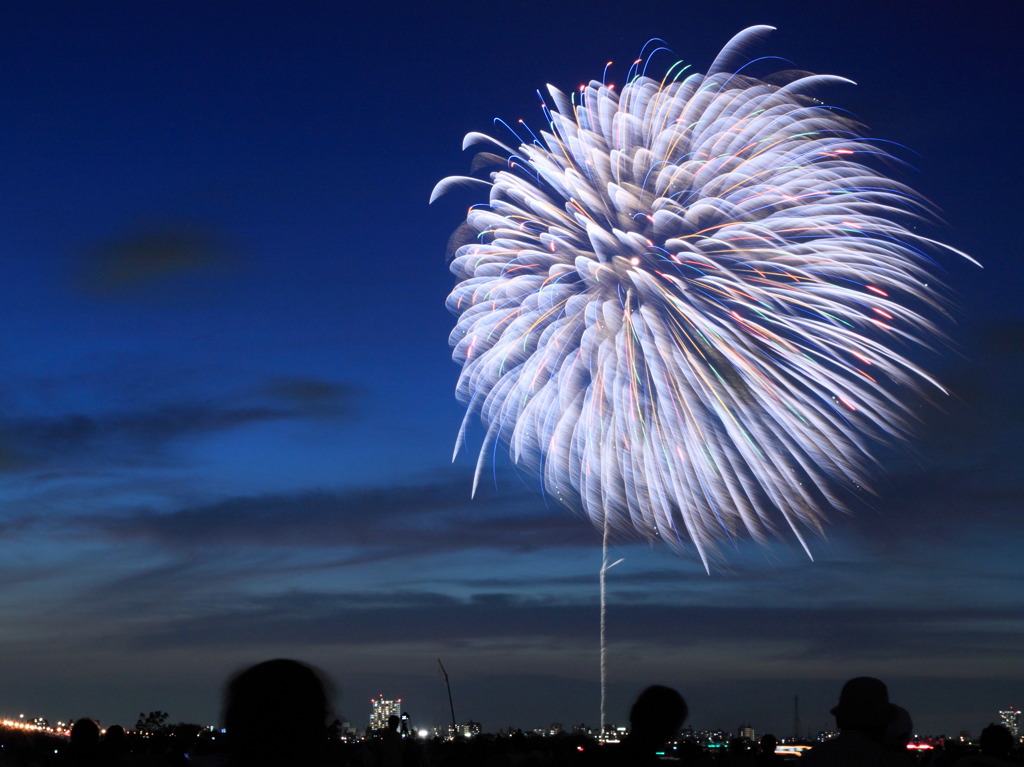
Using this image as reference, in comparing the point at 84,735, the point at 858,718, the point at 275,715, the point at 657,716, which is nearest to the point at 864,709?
the point at 858,718

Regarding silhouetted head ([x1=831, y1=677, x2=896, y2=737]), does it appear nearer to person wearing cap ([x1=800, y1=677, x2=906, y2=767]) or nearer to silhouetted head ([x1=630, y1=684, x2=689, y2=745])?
person wearing cap ([x1=800, y1=677, x2=906, y2=767])

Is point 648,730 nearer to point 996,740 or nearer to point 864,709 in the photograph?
point 864,709

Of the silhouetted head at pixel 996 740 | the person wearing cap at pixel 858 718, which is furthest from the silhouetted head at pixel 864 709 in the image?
the silhouetted head at pixel 996 740

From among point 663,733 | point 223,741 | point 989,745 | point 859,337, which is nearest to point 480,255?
point 859,337

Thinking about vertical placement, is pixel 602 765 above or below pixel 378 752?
above

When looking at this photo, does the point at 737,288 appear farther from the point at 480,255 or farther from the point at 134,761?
the point at 134,761

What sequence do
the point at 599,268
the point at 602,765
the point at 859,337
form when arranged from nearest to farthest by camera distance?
the point at 602,765 → the point at 859,337 → the point at 599,268

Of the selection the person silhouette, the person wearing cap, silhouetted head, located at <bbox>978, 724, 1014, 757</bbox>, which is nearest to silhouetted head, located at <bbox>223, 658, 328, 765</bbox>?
the person silhouette
